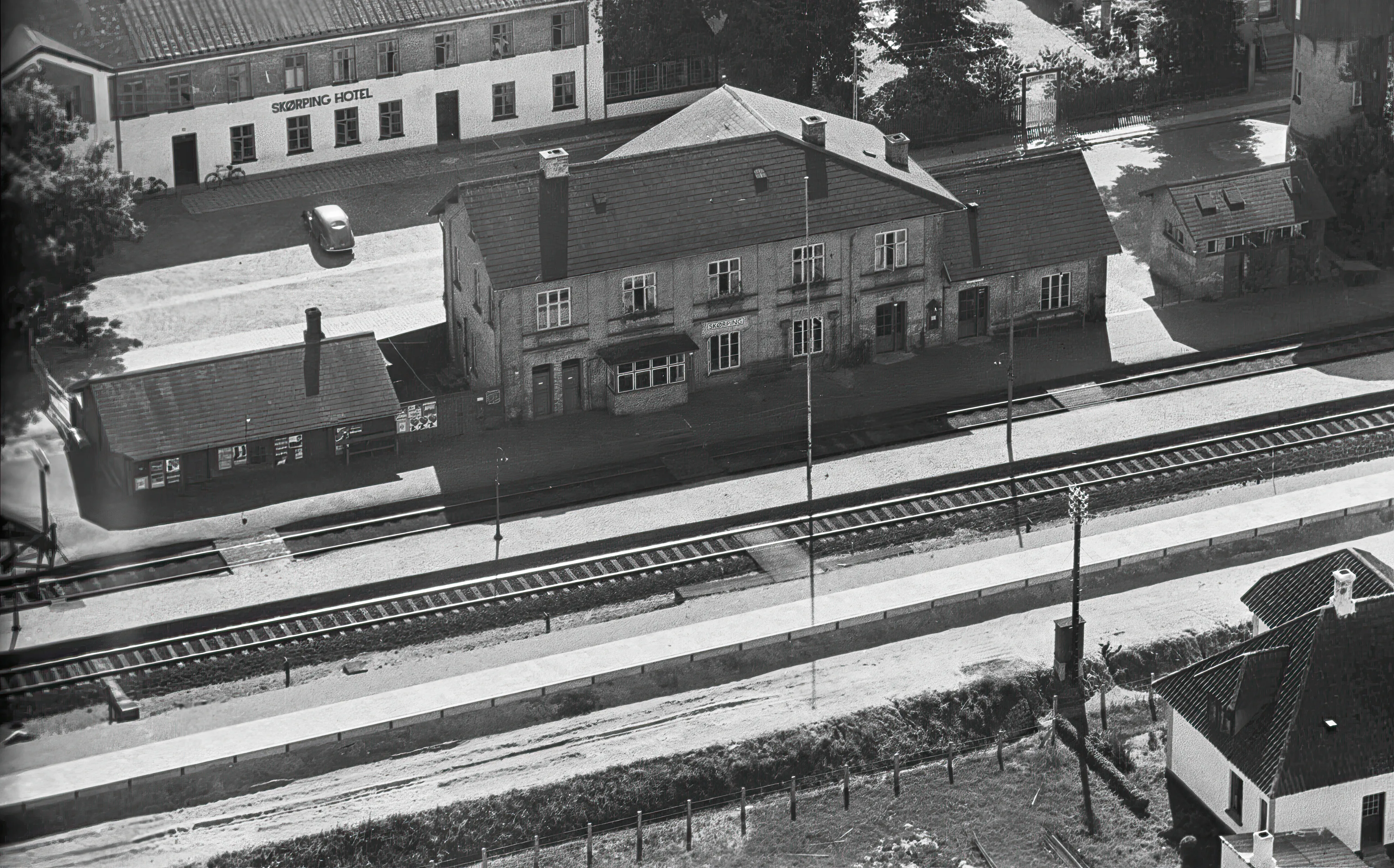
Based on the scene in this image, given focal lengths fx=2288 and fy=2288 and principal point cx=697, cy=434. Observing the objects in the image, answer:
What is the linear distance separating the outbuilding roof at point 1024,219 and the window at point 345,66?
31900 mm

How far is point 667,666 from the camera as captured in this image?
82.1 meters

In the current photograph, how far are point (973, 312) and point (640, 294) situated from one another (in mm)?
16463

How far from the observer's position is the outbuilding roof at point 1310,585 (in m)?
78.9

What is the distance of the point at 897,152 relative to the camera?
104750mm

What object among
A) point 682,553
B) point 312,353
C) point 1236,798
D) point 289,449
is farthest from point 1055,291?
point 1236,798

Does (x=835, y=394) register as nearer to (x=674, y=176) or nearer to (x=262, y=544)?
(x=674, y=176)

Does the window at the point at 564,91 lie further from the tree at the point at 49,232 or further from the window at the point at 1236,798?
the window at the point at 1236,798

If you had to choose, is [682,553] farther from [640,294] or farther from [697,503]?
[640,294]

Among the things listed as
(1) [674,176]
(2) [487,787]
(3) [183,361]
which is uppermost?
(1) [674,176]

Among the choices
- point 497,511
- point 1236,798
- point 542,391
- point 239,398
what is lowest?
point 1236,798

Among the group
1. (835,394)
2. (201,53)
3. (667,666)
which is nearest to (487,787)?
(667,666)

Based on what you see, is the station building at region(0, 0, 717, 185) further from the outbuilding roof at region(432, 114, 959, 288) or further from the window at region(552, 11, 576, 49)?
the outbuilding roof at region(432, 114, 959, 288)

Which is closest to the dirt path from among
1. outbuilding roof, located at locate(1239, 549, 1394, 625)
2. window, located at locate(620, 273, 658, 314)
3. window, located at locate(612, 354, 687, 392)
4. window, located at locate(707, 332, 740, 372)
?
outbuilding roof, located at locate(1239, 549, 1394, 625)

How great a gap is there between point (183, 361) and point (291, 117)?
21.8 m
